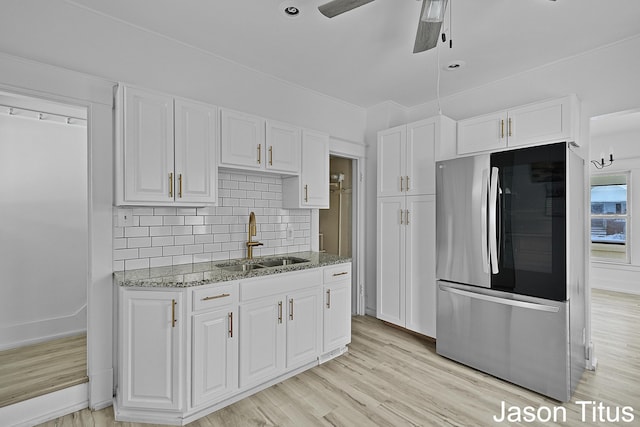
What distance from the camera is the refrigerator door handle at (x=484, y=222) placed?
2.65 metres

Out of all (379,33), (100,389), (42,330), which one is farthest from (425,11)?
(42,330)

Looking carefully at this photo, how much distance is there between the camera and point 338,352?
3.08 m

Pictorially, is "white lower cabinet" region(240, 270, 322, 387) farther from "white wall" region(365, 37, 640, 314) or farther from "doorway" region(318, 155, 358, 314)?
"white wall" region(365, 37, 640, 314)

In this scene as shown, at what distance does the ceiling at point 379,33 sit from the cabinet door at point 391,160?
60 cm

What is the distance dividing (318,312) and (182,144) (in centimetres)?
179

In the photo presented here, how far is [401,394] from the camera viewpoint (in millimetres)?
2445

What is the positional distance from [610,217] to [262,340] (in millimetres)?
6801

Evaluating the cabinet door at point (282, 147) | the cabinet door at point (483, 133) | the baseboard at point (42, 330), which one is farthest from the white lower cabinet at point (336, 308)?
the baseboard at point (42, 330)

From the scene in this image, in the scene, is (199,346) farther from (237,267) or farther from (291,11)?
(291,11)

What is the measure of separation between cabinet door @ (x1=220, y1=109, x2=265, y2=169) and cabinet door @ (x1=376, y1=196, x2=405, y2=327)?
1.59 metres

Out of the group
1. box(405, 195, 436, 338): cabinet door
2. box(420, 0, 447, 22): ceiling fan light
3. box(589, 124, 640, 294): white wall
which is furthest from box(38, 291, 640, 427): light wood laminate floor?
box(589, 124, 640, 294): white wall

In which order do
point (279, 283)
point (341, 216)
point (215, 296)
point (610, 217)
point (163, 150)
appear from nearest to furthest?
point (215, 296) < point (163, 150) < point (279, 283) < point (341, 216) < point (610, 217)

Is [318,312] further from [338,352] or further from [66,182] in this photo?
[66,182]

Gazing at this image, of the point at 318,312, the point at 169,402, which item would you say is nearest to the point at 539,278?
the point at 318,312
